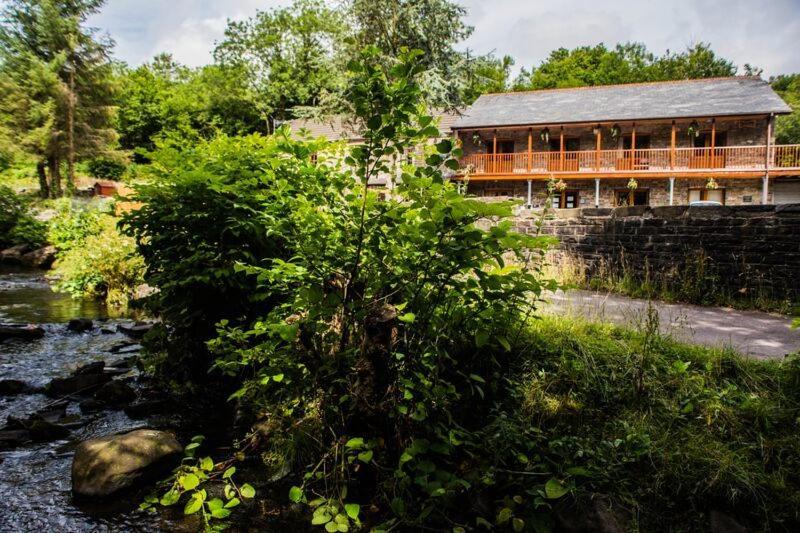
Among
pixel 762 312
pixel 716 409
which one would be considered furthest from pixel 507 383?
pixel 762 312

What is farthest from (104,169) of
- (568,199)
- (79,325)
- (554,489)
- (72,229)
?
(554,489)

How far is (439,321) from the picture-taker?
2555mm

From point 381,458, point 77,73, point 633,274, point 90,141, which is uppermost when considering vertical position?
point 77,73

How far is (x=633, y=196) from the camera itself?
23672mm

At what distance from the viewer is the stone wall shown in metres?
5.98

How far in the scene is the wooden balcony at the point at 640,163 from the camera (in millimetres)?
21828

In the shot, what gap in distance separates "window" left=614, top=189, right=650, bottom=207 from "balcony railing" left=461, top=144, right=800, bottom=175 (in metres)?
1.23

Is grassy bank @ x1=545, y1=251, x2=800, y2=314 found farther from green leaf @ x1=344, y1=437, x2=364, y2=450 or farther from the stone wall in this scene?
green leaf @ x1=344, y1=437, x2=364, y2=450

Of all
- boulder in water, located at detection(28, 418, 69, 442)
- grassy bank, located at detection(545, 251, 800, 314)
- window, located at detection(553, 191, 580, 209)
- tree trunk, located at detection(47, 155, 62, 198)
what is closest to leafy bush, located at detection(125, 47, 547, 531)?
boulder in water, located at detection(28, 418, 69, 442)

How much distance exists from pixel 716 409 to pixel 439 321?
178 cm

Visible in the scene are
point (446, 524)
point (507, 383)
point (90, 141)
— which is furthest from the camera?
point (90, 141)

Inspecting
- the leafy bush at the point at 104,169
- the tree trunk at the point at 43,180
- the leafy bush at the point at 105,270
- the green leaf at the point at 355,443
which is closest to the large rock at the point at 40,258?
the leafy bush at the point at 105,270

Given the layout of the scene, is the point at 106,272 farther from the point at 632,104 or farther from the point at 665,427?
the point at 632,104

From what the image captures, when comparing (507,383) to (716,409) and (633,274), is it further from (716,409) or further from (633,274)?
(633,274)
